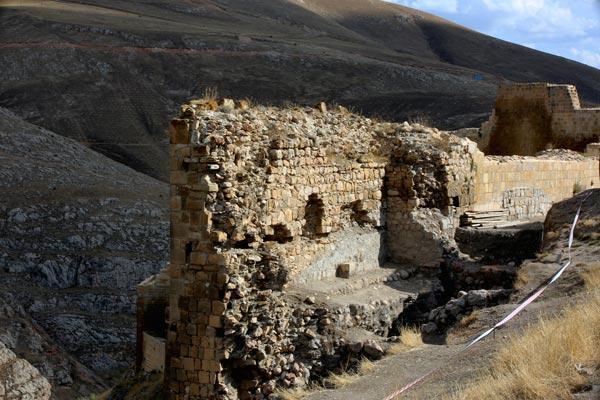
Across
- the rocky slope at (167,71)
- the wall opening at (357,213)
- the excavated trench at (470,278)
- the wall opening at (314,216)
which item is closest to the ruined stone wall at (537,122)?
the excavated trench at (470,278)

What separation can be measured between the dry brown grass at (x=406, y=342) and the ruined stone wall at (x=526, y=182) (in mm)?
4320

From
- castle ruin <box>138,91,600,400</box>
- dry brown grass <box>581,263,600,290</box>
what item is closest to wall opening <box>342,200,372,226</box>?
castle ruin <box>138,91,600,400</box>

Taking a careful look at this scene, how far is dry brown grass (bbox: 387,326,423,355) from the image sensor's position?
30.9ft

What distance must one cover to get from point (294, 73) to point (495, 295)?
45.4m

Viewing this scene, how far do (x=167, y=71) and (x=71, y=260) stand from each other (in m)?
31.4

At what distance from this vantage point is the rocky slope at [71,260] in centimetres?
1820

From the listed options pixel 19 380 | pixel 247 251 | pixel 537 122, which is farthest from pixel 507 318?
pixel 537 122

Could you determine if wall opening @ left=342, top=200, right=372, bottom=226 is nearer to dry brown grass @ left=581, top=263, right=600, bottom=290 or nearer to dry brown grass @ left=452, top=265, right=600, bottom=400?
dry brown grass @ left=581, top=263, right=600, bottom=290

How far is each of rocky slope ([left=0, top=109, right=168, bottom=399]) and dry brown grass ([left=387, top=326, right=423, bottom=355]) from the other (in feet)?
28.8

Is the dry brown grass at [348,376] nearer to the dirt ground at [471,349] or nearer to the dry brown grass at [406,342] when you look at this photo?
the dirt ground at [471,349]

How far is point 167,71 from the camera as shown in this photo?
5169 centimetres

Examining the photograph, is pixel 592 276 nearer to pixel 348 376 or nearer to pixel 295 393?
pixel 348 376

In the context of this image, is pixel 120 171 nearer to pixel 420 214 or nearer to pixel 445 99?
pixel 420 214

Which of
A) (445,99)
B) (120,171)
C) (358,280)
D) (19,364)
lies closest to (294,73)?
(445,99)
